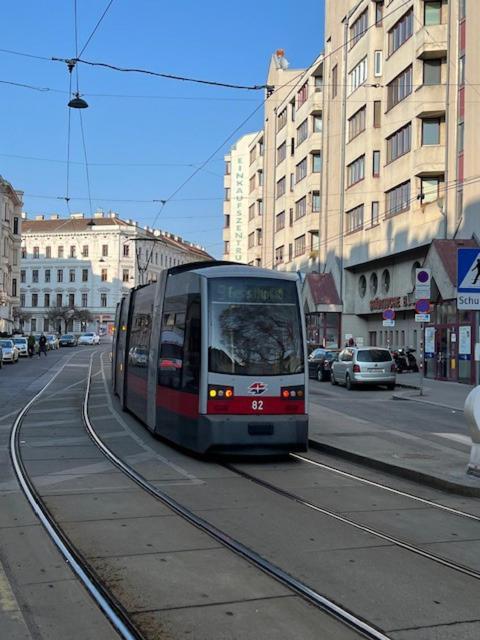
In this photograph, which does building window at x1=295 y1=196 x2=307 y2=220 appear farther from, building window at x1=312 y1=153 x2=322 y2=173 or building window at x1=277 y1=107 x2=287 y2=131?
building window at x1=277 y1=107 x2=287 y2=131

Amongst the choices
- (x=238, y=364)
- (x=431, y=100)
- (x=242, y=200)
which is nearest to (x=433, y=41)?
(x=431, y=100)

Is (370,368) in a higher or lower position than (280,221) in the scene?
lower

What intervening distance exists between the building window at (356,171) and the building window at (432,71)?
28.8 feet

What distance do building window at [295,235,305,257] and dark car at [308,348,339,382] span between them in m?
23.0

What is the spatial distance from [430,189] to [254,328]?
90.8ft

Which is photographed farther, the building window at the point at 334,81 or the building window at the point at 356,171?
the building window at the point at 334,81

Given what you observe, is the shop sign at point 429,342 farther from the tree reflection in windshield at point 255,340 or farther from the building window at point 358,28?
the tree reflection in windshield at point 255,340

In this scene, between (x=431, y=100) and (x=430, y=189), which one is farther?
(x=430, y=189)

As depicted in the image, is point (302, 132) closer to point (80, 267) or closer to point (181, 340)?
point (181, 340)

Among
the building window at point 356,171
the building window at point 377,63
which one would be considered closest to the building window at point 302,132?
the building window at point 356,171

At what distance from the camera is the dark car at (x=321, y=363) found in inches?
1382

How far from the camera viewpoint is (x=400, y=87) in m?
39.2

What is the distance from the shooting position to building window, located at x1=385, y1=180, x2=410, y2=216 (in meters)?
38.4

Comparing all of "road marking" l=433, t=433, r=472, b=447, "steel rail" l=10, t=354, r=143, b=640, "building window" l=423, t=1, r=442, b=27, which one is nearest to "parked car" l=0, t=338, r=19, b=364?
"building window" l=423, t=1, r=442, b=27
